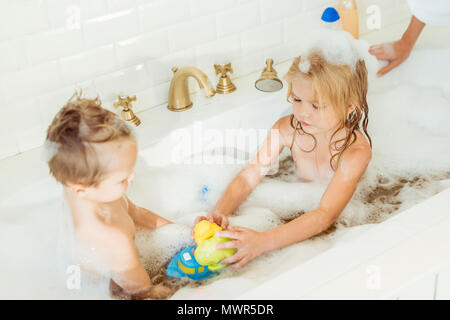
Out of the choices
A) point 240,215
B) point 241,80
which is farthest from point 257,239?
point 241,80

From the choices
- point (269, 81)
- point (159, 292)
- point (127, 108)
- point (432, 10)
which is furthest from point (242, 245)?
point (432, 10)

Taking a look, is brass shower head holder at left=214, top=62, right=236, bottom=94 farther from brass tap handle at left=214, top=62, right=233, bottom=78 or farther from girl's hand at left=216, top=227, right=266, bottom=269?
girl's hand at left=216, top=227, right=266, bottom=269

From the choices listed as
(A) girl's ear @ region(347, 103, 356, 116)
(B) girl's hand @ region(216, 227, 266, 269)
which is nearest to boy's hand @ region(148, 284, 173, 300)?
(B) girl's hand @ region(216, 227, 266, 269)

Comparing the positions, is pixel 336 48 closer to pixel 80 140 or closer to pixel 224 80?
pixel 224 80

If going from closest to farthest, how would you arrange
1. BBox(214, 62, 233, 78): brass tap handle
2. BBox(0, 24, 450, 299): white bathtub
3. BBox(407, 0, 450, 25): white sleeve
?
BBox(0, 24, 450, 299): white bathtub → BBox(407, 0, 450, 25): white sleeve → BBox(214, 62, 233, 78): brass tap handle

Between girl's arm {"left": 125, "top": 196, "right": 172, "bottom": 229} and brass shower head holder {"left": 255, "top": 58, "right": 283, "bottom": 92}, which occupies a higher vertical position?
brass shower head holder {"left": 255, "top": 58, "right": 283, "bottom": 92}

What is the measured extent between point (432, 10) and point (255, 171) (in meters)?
0.71

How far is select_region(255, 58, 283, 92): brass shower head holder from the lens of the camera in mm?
1794

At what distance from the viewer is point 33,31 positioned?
56.6 inches

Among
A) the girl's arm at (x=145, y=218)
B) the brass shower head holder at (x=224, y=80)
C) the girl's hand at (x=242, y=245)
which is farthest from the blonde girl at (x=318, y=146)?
the brass shower head holder at (x=224, y=80)

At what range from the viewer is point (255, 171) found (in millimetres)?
1667

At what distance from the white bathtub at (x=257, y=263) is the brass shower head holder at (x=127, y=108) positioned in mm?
42

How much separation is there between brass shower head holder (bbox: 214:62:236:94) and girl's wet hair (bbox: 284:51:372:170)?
0.28m

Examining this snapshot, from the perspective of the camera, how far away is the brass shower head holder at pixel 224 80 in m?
1.75
